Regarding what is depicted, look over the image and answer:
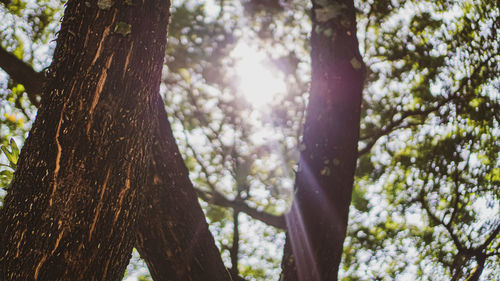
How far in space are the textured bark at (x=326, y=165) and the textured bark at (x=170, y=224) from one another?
564 mm

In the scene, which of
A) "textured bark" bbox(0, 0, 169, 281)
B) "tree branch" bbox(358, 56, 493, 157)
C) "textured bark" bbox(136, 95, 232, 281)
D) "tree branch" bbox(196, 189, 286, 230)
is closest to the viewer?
"textured bark" bbox(0, 0, 169, 281)

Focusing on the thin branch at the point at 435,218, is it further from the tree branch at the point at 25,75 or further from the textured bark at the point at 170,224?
the tree branch at the point at 25,75

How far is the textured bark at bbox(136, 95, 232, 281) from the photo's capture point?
196 centimetres

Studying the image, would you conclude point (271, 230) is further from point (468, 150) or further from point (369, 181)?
point (468, 150)

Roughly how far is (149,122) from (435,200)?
5343 mm

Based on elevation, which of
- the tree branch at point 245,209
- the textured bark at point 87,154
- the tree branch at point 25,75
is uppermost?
the tree branch at point 245,209

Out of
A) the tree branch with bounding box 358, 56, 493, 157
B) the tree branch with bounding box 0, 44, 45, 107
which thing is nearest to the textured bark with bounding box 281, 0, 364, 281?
the tree branch with bounding box 0, 44, 45, 107

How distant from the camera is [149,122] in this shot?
1.33 meters

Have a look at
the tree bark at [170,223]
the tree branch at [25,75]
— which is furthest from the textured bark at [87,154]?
the tree branch at [25,75]

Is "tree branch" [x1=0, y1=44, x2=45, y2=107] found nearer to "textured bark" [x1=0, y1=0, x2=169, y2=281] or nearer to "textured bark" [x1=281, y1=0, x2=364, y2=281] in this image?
"textured bark" [x1=0, y1=0, x2=169, y2=281]

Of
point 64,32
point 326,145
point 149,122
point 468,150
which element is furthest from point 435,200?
point 64,32

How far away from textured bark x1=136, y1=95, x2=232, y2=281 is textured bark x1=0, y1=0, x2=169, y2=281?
672mm

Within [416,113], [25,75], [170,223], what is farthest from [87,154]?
[416,113]

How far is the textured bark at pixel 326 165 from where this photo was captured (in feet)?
6.45
